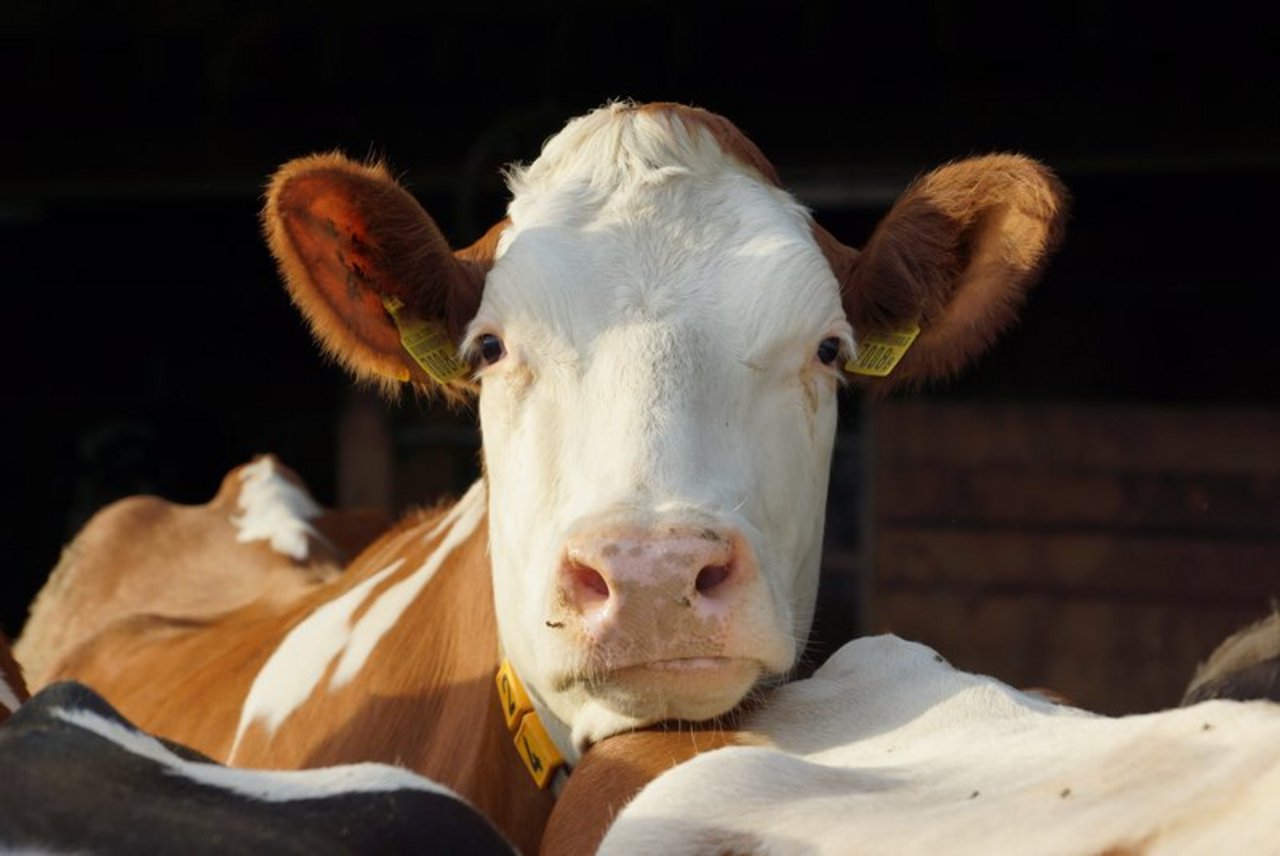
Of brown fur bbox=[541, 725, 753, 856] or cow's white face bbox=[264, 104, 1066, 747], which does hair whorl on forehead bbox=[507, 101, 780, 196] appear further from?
brown fur bbox=[541, 725, 753, 856]

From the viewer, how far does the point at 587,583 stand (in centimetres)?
243

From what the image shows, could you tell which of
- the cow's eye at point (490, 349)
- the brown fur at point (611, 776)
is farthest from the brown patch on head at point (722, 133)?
the brown fur at point (611, 776)

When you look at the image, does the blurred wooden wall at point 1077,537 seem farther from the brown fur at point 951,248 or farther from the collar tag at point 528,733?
the collar tag at point 528,733

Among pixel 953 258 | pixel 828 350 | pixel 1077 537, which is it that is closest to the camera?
pixel 828 350

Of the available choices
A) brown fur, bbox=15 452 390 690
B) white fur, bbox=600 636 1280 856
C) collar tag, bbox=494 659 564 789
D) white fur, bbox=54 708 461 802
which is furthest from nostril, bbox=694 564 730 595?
brown fur, bbox=15 452 390 690

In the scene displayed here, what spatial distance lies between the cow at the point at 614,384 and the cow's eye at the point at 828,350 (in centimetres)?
1

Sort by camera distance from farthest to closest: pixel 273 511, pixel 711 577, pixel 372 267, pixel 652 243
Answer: pixel 273 511, pixel 372 267, pixel 652 243, pixel 711 577

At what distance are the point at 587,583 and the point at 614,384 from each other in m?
0.33

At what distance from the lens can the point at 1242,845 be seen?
1521mm

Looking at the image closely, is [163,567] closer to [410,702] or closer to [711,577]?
[410,702]

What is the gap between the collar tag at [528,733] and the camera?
9.18 feet

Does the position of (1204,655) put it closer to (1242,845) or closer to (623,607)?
(623,607)

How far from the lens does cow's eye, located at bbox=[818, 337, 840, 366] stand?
9.42 ft

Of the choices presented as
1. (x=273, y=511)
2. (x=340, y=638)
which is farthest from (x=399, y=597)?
(x=273, y=511)
